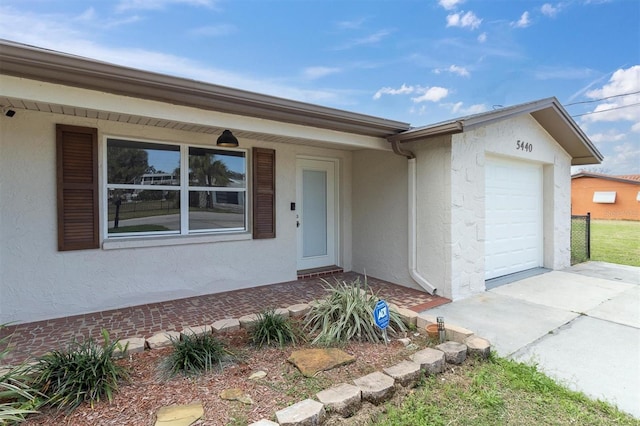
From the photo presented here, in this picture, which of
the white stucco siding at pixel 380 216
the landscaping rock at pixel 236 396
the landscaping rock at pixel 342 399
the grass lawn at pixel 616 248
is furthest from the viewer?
the grass lawn at pixel 616 248

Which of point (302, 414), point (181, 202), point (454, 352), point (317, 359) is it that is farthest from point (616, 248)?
point (181, 202)

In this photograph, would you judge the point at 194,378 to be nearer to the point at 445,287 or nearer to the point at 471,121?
the point at 445,287

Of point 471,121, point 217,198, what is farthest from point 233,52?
point 471,121

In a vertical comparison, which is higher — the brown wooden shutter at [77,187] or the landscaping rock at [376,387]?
the brown wooden shutter at [77,187]

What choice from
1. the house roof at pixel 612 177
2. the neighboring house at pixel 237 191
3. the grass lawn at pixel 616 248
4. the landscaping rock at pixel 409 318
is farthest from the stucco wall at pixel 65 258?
the house roof at pixel 612 177

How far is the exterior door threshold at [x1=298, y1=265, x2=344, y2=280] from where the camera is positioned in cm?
688

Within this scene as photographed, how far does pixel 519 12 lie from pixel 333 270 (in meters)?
10.9

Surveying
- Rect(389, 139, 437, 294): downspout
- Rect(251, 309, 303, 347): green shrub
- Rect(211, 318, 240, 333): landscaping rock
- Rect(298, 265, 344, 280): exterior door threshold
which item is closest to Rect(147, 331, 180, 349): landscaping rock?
Rect(211, 318, 240, 333): landscaping rock

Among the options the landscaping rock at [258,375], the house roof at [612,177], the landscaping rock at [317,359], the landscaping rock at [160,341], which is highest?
the house roof at [612,177]

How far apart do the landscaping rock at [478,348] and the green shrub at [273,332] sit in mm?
1785

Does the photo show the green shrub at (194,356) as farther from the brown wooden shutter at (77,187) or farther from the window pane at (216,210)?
the window pane at (216,210)

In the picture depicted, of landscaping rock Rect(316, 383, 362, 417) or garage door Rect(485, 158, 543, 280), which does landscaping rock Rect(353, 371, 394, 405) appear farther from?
garage door Rect(485, 158, 543, 280)

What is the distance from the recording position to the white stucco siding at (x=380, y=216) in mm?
6340

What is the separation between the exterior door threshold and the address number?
4.44 metres
